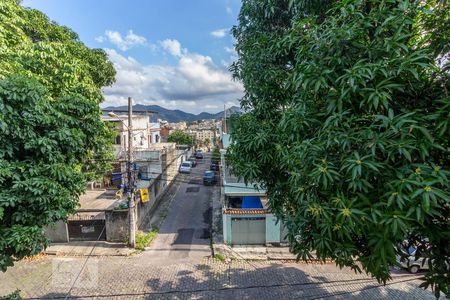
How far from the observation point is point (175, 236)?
1332cm

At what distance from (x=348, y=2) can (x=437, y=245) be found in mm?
3567

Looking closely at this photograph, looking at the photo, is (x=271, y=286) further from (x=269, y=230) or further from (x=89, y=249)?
(x=89, y=249)

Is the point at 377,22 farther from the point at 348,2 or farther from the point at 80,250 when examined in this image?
the point at 80,250

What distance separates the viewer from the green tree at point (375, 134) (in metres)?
2.79

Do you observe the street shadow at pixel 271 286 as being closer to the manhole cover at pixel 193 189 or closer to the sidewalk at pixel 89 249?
the sidewalk at pixel 89 249

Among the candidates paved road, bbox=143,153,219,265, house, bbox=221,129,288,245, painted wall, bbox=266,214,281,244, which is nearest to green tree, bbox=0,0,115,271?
paved road, bbox=143,153,219,265

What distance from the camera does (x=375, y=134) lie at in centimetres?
295

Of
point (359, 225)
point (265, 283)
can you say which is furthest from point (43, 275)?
point (359, 225)

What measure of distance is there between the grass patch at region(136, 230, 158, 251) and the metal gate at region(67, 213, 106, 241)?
1.70 metres

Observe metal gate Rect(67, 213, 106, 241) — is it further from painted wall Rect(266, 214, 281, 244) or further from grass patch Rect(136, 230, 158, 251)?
painted wall Rect(266, 214, 281, 244)

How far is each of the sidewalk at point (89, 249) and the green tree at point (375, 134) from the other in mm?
9949

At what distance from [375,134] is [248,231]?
10.0 metres

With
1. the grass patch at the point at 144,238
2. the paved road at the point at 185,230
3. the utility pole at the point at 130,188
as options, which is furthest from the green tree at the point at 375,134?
the grass patch at the point at 144,238

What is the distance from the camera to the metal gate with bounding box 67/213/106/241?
12.4 metres
